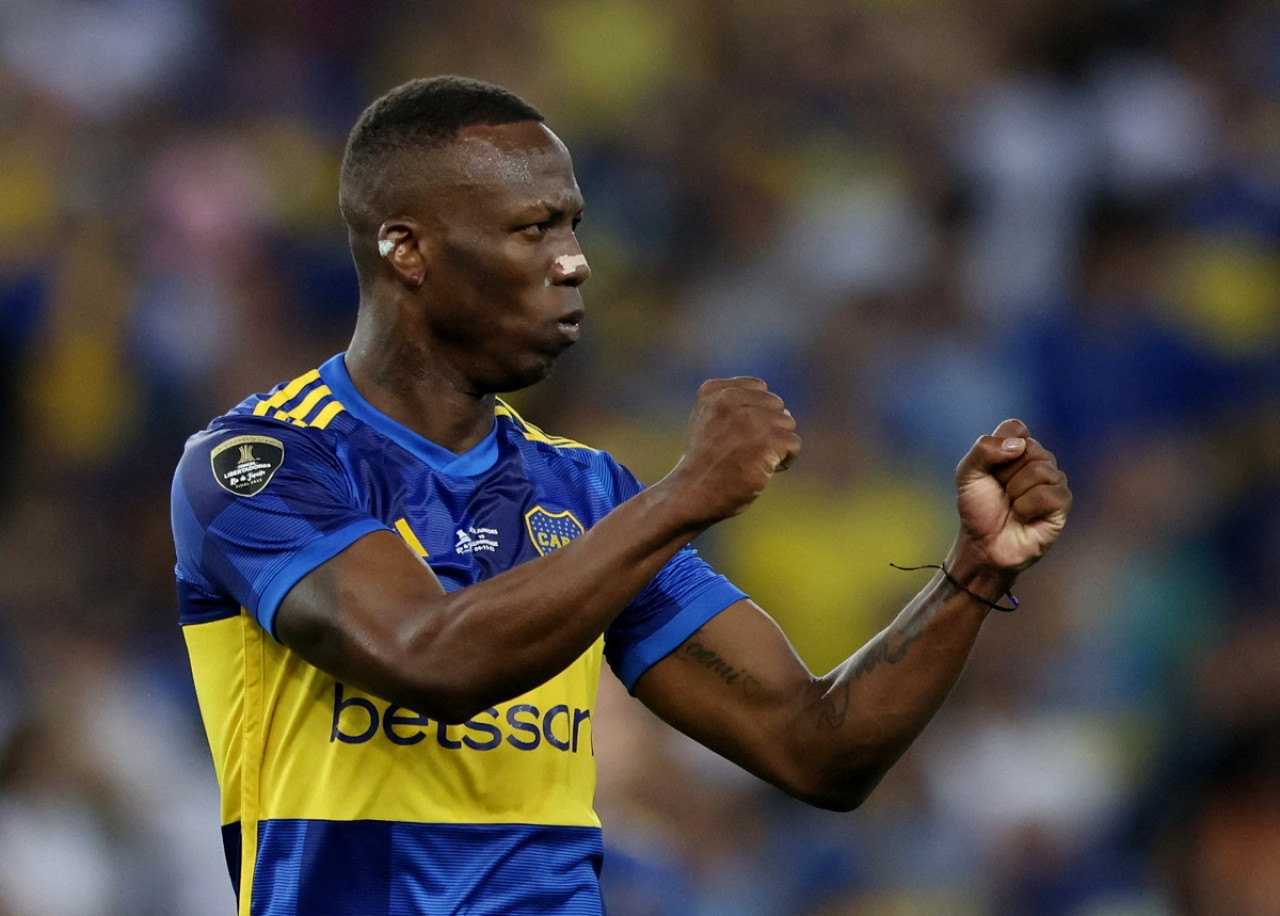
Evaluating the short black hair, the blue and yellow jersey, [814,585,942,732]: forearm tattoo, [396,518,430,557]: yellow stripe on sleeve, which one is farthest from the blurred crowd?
the short black hair

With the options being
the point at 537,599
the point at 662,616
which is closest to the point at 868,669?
the point at 662,616

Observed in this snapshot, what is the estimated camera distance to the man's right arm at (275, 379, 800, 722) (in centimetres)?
255

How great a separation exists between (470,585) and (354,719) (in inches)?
11.2

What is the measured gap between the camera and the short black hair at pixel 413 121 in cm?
314

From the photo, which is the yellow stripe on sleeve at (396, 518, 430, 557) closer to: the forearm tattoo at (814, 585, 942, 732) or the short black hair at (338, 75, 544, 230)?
the short black hair at (338, 75, 544, 230)

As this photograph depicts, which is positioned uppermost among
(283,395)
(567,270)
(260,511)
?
(567,270)

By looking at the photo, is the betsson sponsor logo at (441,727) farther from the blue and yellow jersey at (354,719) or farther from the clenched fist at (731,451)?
the clenched fist at (731,451)

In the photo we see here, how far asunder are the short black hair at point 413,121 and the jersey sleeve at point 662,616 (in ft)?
2.78

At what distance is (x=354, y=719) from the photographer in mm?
2871

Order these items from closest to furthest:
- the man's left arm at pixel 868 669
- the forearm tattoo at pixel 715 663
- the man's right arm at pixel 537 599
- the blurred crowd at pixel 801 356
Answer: the man's right arm at pixel 537 599
the man's left arm at pixel 868 669
the forearm tattoo at pixel 715 663
the blurred crowd at pixel 801 356

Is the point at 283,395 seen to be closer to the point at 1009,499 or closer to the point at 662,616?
the point at 662,616

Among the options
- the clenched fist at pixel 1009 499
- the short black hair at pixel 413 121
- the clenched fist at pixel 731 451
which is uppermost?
the short black hair at pixel 413 121

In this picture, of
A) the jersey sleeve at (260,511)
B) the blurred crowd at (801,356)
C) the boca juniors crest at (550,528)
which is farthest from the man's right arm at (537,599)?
the blurred crowd at (801,356)

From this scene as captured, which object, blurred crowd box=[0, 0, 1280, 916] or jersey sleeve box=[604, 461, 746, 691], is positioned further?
blurred crowd box=[0, 0, 1280, 916]
